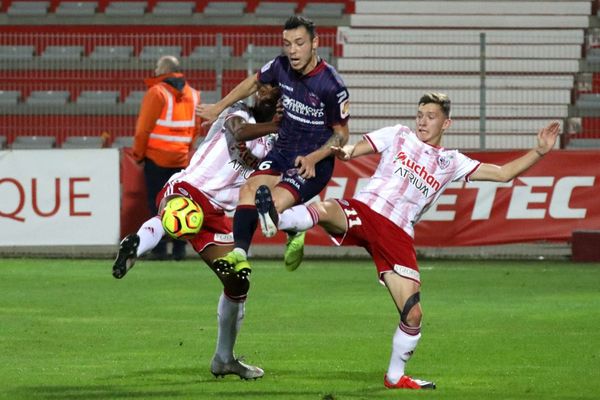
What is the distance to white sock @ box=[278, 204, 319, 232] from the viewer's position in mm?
8219

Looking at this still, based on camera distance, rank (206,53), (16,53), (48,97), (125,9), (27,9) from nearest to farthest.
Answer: (48,97) < (16,53) < (206,53) < (27,9) < (125,9)

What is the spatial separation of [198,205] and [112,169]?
9078 millimetres

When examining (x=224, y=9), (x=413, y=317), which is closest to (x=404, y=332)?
(x=413, y=317)

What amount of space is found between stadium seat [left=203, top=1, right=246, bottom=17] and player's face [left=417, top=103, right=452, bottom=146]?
18.8m

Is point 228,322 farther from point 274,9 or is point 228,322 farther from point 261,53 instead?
point 274,9

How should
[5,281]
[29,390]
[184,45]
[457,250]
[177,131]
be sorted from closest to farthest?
1. [29,390]
2. [5,281]
3. [177,131]
4. [457,250]
5. [184,45]

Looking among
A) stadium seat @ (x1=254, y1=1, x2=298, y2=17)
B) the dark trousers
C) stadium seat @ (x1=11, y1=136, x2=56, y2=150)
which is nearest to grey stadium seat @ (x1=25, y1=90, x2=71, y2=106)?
stadium seat @ (x1=11, y1=136, x2=56, y2=150)

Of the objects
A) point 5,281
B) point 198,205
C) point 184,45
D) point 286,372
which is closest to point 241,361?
point 286,372

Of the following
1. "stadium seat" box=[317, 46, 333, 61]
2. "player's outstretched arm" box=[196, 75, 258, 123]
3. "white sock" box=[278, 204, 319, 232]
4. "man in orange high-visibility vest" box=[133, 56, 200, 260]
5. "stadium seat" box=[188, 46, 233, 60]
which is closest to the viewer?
"white sock" box=[278, 204, 319, 232]

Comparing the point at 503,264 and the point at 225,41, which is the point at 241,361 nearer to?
the point at 503,264

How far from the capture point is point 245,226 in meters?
8.24

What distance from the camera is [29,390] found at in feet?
26.3

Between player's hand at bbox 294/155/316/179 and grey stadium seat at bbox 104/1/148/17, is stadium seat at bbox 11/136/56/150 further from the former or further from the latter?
player's hand at bbox 294/155/316/179

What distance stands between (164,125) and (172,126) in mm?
93
